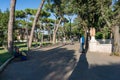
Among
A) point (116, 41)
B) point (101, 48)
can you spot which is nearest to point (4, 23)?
point (101, 48)

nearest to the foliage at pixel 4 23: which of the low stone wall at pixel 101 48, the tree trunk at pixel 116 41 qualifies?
the low stone wall at pixel 101 48

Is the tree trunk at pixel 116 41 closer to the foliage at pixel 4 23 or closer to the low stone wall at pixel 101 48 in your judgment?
the low stone wall at pixel 101 48

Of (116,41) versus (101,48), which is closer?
(116,41)

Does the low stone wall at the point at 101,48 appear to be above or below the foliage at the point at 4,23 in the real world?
below

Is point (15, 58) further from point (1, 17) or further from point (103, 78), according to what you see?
point (1, 17)

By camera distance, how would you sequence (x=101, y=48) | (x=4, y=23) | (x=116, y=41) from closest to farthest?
(x=116, y=41) → (x=101, y=48) → (x=4, y=23)

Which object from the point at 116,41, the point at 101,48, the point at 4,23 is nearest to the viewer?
the point at 116,41

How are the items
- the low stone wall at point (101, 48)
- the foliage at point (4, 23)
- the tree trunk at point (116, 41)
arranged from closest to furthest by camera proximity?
the tree trunk at point (116, 41)
the low stone wall at point (101, 48)
the foliage at point (4, 23)

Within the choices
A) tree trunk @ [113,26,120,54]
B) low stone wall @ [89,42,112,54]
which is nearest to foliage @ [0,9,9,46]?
low stone wall @ [89,42,112,54]

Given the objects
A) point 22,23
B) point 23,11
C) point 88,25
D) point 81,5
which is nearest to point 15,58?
point 81,5

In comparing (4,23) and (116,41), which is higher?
(4,23)

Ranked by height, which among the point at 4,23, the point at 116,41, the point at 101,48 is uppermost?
the point at 4,23

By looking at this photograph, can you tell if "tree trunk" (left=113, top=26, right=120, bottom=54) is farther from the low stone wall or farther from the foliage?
the foliage

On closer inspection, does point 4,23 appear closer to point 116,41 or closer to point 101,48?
point 101,48
